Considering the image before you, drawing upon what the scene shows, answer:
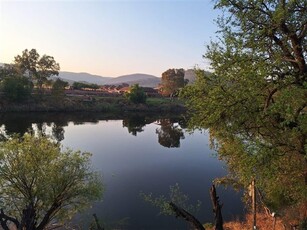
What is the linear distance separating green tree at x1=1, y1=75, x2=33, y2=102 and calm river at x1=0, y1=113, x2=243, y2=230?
15927 millimetres

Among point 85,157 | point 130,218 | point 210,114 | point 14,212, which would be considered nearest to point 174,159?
point 130,218

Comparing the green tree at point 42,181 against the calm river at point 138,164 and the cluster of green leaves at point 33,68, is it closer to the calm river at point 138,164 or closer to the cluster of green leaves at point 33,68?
the calm river at point 138,164

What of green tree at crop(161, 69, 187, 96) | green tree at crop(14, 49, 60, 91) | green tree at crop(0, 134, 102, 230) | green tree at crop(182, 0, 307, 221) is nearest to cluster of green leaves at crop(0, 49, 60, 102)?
green tree at crop(14, 49, 60, 91)

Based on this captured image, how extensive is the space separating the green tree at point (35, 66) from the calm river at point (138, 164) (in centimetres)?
3992

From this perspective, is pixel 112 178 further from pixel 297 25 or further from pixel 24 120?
pixel 24 120

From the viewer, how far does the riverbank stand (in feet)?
424

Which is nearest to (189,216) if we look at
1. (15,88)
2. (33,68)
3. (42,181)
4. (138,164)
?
(42,181)

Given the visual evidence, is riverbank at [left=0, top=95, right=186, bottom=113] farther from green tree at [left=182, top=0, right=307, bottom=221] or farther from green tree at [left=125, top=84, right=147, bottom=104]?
green tree at [left=182, top=0, right=307, bottom=221]

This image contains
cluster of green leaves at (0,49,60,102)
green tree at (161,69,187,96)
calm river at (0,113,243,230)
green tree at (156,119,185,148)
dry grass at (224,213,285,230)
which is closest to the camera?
dry grass at (224,213,285,230)

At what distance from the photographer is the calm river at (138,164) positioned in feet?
116

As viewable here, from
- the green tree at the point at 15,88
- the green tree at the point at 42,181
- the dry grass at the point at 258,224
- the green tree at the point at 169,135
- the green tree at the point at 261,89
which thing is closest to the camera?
the green tree at the point at 261,89

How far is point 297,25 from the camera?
52.1 ft

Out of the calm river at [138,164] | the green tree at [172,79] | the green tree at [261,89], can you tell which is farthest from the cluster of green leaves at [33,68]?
the green tree at [261,89]

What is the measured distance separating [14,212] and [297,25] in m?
24.2
